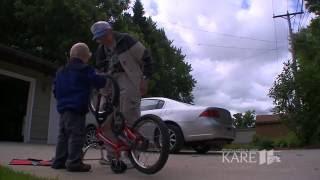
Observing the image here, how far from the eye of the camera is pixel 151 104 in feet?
41.8

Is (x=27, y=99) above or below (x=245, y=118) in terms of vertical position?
below

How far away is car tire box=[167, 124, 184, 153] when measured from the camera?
11344 millimetres

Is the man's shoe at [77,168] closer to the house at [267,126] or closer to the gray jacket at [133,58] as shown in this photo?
the gray jacket at [133,58]

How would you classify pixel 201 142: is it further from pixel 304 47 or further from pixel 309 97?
pixel 309 97

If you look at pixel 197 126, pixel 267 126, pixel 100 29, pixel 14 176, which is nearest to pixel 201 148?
pixel 197 126

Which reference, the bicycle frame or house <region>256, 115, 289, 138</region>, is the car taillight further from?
house <region>256, 115, 289, 138</region>

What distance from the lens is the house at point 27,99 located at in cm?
1725

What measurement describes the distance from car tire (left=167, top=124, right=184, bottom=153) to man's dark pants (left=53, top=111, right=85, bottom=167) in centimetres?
526

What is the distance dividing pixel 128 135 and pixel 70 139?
672 mm

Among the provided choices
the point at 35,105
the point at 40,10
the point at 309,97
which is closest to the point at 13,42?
the point at 40,10

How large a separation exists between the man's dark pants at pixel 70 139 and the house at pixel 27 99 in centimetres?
1064

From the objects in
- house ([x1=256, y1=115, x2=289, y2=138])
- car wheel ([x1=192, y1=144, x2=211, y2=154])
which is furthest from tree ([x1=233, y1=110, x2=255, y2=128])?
car wheel ([x1=192, y1=144, x2=211, y2=154])

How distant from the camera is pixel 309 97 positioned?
926 inches

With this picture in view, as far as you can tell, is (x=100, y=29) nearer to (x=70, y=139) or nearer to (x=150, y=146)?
(x=70, y=139)
